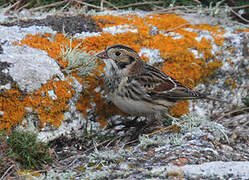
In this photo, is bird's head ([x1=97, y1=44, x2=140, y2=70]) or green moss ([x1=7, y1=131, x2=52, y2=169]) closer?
green moss ([x1=7, y1=131, x2=52, y2=169])

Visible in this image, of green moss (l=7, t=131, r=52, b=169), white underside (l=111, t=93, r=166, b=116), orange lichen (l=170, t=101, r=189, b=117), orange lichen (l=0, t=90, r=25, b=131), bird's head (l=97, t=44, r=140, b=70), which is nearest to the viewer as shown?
green moss (l=7, t=131, r=52, b=169)

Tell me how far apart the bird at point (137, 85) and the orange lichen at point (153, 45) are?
238 mm

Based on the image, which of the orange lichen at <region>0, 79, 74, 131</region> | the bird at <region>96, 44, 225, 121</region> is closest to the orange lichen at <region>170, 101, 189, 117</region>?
the bird at <region>96, 44, 225, 121</region>

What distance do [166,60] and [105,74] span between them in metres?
0.92

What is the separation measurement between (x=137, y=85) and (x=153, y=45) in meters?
0.79

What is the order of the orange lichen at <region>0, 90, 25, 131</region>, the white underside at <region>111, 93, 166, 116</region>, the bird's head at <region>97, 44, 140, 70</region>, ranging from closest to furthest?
the orange lichen at <region>0, 90, 25, 131</region>, the white underside at <region>111, 93, 166, 116</region>, the bird's head at <region>97, 44, 140, 70</region>

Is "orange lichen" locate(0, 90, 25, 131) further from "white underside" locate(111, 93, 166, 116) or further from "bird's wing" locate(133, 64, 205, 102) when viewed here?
"bird's wing" locate(133, 64, 205, 102)

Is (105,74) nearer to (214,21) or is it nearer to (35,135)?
(35,135)

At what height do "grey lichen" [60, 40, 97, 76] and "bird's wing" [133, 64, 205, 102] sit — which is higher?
"grey lichen" [60, 40, 97, 76]

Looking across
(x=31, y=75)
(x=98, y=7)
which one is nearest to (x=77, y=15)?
(x=98, y=7)

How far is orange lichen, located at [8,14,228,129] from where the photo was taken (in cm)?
497

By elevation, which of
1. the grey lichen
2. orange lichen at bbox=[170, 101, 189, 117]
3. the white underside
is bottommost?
orange lichen at bbox=[170, 101, 189, 117]

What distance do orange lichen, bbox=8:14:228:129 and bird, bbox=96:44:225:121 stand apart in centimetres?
24

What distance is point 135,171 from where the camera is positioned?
10.9 feet
